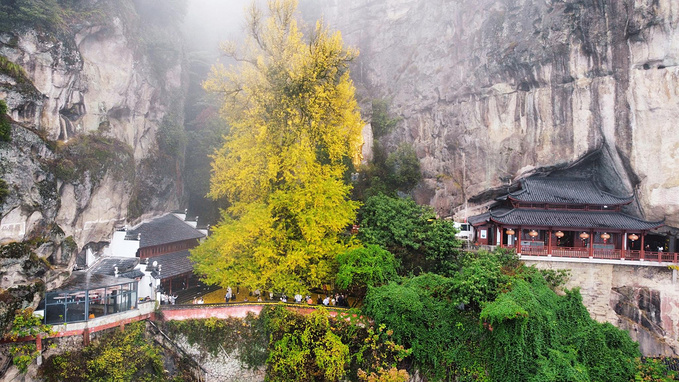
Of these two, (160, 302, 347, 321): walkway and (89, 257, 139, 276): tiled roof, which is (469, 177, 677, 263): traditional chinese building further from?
(89, 257, 139, 276): tiled roof

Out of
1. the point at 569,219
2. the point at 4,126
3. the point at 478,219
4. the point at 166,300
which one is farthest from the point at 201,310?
the point at 569,219

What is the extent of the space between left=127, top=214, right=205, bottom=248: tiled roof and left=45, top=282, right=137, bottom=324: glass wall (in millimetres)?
3682

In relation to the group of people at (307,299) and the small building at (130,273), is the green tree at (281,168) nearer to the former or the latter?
the group of people at (307,299)

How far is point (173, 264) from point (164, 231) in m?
2.61

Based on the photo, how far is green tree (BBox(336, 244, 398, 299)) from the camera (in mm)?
14234

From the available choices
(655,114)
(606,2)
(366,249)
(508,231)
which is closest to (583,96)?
(655,114)

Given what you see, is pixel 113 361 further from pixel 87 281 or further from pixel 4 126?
pixel 4 126

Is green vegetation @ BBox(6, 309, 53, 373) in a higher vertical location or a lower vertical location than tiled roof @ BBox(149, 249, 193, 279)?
lower

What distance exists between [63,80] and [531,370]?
1912 cm

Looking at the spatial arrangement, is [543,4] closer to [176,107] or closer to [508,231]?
[508,231]

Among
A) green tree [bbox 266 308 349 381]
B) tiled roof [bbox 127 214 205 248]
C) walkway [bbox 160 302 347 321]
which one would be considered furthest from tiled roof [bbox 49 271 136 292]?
green tree [bbox 266 308 349 381]

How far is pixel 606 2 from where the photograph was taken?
57.7ft

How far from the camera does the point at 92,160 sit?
1667cm

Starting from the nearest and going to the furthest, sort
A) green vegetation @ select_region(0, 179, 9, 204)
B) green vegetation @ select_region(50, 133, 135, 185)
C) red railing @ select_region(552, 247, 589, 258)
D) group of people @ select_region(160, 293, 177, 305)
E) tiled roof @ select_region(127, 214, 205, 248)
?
1. green vegetation @ select_region(0, 179, 9, 204)
2. green vegetation @ select_region(50, 133, 135, 185)
3. group of people @ select_region(160, 293, 177, 305)
4. red railing @ select_region(552, 247, 589, 258)
5. tiled roof @ select_region(127, 214, 205, 248)
